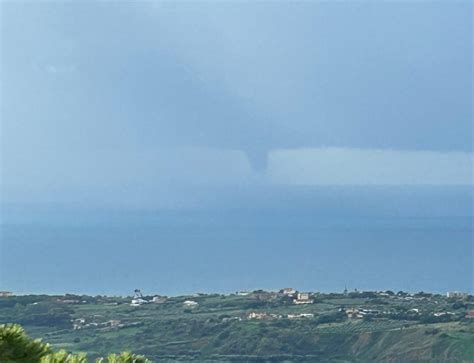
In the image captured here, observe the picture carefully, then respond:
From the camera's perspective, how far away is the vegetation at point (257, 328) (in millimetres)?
10508

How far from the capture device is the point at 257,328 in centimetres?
1149

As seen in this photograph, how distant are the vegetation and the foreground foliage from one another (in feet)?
19.8

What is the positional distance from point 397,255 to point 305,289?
495 centimetres

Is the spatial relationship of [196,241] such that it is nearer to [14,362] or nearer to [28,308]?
[28,308]

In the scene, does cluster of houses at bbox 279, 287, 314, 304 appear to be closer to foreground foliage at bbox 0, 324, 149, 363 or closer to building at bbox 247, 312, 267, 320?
building at bbox 247, 312, 267, 320

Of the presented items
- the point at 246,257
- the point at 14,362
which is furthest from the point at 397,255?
the point at 14,362

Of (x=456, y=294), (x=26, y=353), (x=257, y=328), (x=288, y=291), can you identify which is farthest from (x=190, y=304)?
(x=26, y=353)

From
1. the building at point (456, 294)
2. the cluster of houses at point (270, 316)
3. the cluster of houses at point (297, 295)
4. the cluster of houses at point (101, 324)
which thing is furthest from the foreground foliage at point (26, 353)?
the building at point (456, 294)

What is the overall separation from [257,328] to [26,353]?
839 centimetres

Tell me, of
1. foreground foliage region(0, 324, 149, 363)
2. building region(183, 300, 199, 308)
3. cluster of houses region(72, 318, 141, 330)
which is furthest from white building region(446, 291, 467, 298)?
foreground foliage region(0, 324, 149, 363)

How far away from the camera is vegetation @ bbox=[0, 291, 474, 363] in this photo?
1051 centimetres

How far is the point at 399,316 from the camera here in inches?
480

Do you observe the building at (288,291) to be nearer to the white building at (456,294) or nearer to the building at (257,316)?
the building at (257,316)

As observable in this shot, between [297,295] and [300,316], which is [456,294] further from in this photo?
[300,316]
